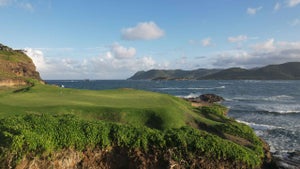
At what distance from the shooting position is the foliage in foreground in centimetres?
1552

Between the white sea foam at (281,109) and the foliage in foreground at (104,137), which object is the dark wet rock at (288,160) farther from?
the white sea foam at (281,109)

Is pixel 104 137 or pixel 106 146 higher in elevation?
pixel 104 137

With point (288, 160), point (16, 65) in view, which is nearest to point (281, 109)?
point (288, 160)

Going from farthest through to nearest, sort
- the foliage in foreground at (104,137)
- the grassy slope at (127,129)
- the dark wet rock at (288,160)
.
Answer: the dark wet rock at (288,160), the grassy slope at (127,129), the foliage in foreground at (104,137)

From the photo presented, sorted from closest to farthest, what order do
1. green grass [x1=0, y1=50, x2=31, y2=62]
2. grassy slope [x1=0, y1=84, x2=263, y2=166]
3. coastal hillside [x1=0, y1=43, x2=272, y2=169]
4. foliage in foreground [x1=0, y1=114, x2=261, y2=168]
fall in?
coastal hillside [x1=0, y1=43, x2=272, y2=169] < foliage in foreground [x1=0, y1=114, x2=261, y2=168] < grassy slope [x1=0, y1=84, x2=263, y2=166] < green grass [x1=0, y1=50, x2=31, y2=62]

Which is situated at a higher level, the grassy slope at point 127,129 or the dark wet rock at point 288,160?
the grassy slope at point 127,129

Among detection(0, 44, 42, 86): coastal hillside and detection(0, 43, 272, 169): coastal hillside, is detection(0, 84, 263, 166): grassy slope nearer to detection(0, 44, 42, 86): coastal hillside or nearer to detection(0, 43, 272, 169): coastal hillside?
detection(0, 43, 272, 169): coastal hillside

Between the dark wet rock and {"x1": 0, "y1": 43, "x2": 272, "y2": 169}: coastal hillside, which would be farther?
the dark wet rock

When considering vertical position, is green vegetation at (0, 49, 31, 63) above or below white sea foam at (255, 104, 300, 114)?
above

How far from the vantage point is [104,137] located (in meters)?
17.0

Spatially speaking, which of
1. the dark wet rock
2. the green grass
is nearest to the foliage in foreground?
the dark wet rock

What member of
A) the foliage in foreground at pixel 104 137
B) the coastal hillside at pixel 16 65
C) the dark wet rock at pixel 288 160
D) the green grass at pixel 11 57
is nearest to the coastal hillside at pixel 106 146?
the foliage in foreground at pixel 104 137

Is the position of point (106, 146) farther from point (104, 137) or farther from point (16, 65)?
point (16, 65)

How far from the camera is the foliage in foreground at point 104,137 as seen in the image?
50.9ft
